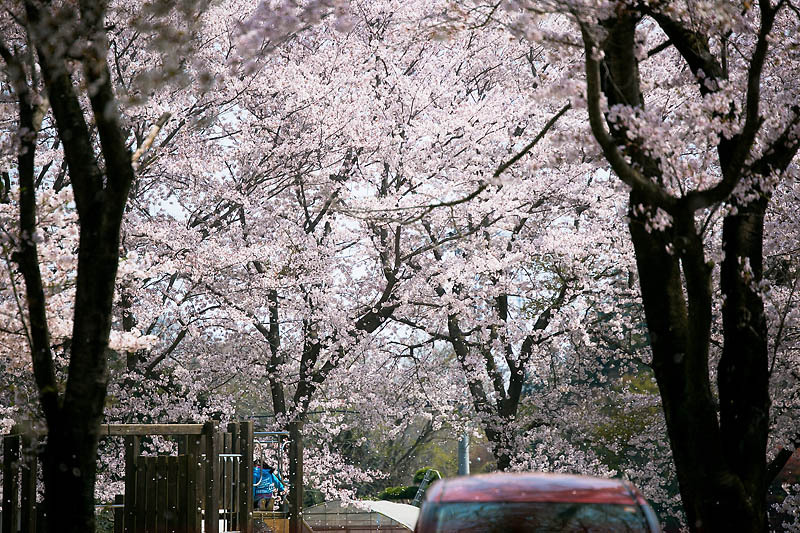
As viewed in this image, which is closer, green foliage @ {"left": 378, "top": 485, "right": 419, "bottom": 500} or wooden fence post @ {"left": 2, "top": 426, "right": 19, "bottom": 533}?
wooden fence post @ {"left": 2, "top": 426, "right": 19, "bottom": 533}

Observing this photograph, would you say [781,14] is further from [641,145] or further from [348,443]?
[348,443]

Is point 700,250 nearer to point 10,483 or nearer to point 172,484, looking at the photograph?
point 172,484

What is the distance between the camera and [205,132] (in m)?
16.5

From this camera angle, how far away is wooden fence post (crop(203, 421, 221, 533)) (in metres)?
10.6

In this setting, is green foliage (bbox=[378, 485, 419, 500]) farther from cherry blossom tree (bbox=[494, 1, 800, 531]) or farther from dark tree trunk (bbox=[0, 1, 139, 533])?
dark tree trunk (bbox=[0, 1, 139, 533])

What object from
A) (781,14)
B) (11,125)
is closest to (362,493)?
(11,125)

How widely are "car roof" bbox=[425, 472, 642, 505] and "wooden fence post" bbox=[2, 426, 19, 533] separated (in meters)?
6.16

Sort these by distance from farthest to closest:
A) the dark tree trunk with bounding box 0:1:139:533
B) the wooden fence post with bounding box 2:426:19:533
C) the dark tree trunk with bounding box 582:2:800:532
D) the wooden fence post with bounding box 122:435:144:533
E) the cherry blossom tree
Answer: the wooden fence post with bounding box 122:435:144:533 < the wooden fence post with bounding box 2:426:19:533 < the cherry blossom tree < the dark tree trunk with bounding box 582:2:800:532 < the dark tree trunk with bounding box 0:1:139:533

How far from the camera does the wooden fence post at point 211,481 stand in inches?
417

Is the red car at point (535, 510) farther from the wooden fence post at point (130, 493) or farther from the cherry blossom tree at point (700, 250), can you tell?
the wooden fence post at point (130, 493)

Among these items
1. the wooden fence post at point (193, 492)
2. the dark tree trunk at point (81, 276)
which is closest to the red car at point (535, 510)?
the dark tree trunk at point (81, 276)

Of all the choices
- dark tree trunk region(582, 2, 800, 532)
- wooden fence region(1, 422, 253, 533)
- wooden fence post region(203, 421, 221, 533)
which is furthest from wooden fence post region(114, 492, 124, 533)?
dark tree trunk region(582, 2, 800, 532)

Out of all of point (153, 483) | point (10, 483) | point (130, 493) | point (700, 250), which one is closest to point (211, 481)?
point (153, 483)

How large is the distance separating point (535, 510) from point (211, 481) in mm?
6741
